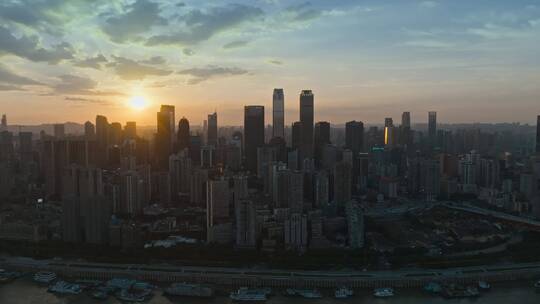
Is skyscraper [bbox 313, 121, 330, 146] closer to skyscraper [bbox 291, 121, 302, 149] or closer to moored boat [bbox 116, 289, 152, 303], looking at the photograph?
skyscraper [bbox 291, 121, 302, 149]

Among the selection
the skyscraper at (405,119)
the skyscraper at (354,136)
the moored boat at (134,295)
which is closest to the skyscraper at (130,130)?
the skyscraper at (354,136)

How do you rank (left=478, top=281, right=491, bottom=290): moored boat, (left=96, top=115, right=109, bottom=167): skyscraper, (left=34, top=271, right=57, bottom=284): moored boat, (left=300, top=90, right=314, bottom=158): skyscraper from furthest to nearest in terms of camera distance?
(left=96, top=115, right=109, bottom=167): skyscraper
(left=300, top=90, right=314, bottom=158): skyscraper
(left=34, top=271, right=57, bottom=284): moored boat
(left=478, top=281, right=491, bottom=290): moored boat

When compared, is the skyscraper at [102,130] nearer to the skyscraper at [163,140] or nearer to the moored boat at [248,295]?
the skyscraper at [163,140]

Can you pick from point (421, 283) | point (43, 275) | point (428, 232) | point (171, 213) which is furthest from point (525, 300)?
point (171, 213)

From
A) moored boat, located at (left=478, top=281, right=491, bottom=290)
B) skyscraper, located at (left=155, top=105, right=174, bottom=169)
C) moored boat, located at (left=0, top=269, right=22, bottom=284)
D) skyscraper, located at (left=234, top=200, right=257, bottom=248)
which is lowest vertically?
moored boat, located at (left=478, top=281, right=491, bottom=290)

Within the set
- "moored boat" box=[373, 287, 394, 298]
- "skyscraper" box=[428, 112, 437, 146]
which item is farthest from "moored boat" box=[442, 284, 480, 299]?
"skyscraper" box=[428, 112, 437, 146]

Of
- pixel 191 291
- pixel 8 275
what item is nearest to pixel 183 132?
pixel 8 275

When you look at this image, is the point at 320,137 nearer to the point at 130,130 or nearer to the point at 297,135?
the point at 297,135
